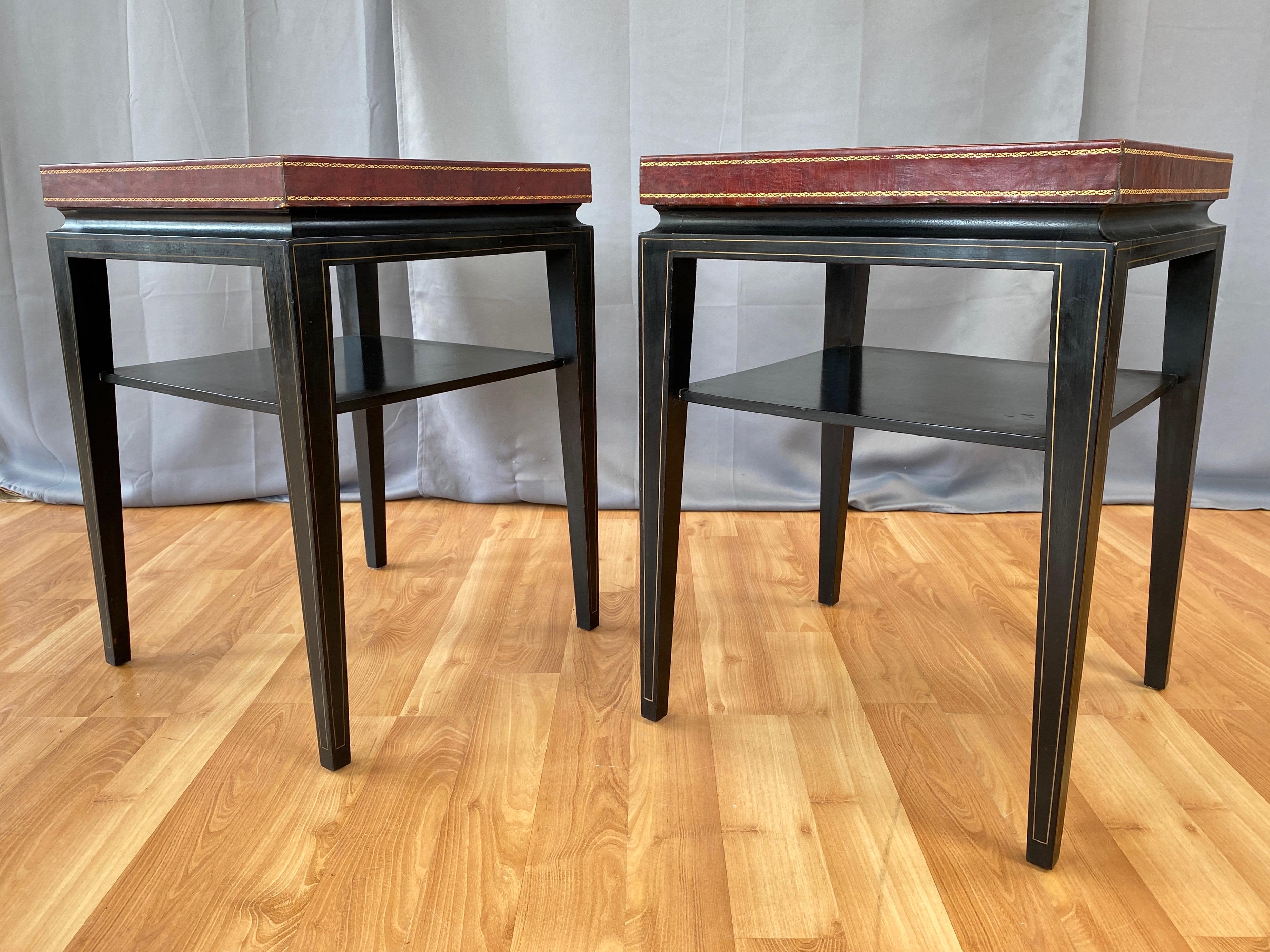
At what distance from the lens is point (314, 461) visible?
100 cm

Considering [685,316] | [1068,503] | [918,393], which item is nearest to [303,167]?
[685,316]

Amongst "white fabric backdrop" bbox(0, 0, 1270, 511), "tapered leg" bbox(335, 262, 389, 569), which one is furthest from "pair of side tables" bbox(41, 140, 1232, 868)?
"white fabric backdrop" bbox(0, 0, 1270, 511)

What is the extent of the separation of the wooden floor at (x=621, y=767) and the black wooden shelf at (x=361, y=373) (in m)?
0.38

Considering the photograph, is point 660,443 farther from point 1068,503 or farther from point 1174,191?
point 1174,191

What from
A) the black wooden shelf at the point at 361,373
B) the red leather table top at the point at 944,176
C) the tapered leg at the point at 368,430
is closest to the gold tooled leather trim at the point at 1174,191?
the red leather table top at the point at 944,176

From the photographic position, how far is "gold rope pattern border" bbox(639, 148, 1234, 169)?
2.53ft

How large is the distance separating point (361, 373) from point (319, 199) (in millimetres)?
309

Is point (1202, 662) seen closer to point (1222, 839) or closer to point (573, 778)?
point (1222, 839)

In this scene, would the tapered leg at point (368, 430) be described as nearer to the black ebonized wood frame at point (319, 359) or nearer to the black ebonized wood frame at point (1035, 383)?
the black ebonized wood frame at point (319, 359)

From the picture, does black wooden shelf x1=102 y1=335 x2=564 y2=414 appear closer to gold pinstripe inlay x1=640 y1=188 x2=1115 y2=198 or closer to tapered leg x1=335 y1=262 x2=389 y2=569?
tapered leg x1=335 y1=262 x2=389 y2=569

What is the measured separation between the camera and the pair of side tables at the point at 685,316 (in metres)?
0.82

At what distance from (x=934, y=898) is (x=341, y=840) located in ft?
1.80

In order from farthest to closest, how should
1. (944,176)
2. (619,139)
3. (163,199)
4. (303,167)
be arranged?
(619,139) < (163,199) < (303,167) < (944,176)

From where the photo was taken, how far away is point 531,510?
78.5 inches
